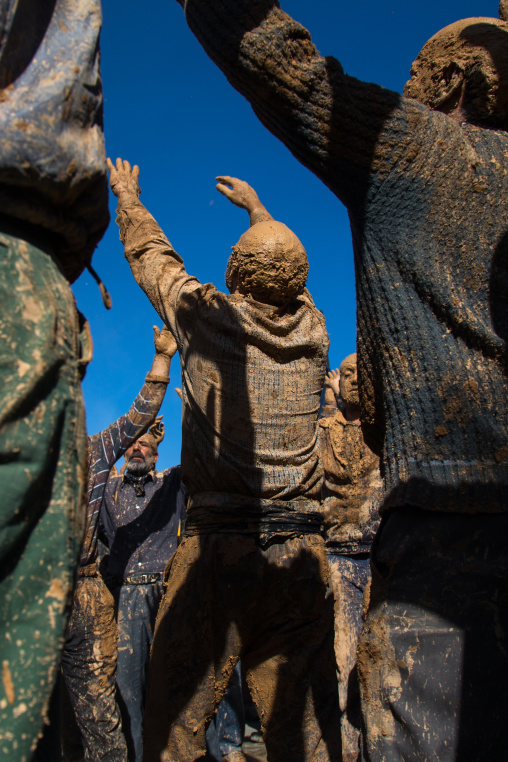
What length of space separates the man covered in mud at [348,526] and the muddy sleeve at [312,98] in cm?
284

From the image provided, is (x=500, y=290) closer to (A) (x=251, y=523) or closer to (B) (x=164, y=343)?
(A) (x=251, y=523)

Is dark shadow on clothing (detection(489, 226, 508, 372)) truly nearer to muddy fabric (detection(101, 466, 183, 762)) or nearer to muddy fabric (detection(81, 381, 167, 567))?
muddy fabric (detection(81, 381, 167, 567))

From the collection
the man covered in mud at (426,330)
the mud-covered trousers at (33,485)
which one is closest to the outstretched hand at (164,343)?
the man covered in mud at (426,330)

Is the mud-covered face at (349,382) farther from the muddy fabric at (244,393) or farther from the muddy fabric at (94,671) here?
the muddy fabric at (94,671)

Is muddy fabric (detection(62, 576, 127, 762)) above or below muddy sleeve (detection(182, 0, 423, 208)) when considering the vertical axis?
below

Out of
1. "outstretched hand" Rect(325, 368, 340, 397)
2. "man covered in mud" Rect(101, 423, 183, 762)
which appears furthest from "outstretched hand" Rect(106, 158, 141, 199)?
"outstretched hand" Rect(325, 368, 340, 397)

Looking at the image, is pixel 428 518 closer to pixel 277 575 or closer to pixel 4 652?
pixel 4 652

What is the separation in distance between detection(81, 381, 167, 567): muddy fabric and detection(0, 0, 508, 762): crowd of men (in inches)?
69.2

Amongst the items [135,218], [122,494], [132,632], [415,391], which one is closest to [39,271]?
[415,391]

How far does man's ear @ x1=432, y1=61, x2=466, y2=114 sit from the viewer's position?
71.9 inches

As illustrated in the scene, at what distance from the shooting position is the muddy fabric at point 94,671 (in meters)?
3.99

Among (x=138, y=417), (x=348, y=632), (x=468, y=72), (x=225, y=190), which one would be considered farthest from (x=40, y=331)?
(x=348, y=632)

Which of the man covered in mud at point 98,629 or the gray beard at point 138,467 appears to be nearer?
the man covered in mud at point 98,629

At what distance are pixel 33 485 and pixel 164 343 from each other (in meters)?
3.83
